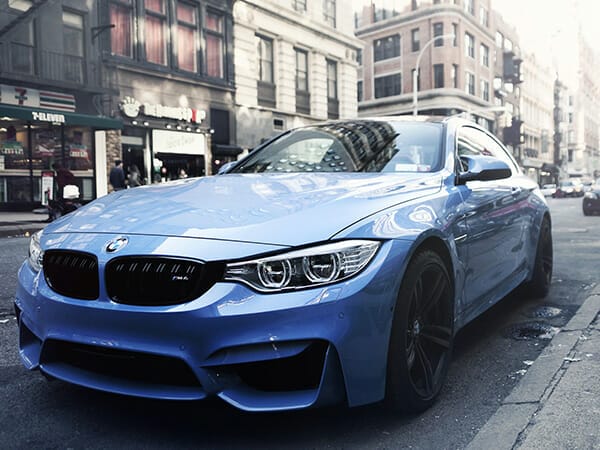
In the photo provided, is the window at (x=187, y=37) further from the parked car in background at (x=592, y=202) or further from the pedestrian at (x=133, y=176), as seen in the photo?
the parked car in background at (x=592, y=202)

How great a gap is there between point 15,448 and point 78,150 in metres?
18.5

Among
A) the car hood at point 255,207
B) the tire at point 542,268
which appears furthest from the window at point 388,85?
the car hood at point 255,207

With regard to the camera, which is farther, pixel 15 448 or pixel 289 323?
pixel 15 448

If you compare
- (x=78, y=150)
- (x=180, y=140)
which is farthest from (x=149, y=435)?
(x=180, y=140)

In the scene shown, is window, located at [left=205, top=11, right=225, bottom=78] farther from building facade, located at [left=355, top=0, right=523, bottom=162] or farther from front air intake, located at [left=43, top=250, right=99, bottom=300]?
front air intake, located at [left=43, top=250, right=99, bottom=300]

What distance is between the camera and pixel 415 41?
48.3 metres

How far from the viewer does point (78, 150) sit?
19.6m

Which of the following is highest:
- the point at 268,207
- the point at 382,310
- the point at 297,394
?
the point at 268,207

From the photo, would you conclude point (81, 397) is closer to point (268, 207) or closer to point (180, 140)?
point (268, 207)

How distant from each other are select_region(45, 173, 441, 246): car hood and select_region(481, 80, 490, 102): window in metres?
52.2

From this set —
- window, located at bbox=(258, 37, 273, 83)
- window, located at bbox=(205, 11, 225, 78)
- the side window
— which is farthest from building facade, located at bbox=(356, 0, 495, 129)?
the side window

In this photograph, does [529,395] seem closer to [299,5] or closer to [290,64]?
[290,64]

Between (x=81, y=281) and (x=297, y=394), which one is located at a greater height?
(x=81, y=281)

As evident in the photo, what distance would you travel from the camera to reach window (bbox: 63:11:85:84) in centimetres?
1912
